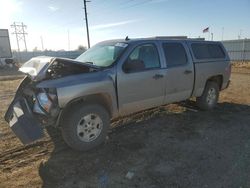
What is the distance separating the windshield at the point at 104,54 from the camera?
5.06 meters

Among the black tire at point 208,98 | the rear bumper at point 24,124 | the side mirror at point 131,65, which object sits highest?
the side mirror at point 131,65

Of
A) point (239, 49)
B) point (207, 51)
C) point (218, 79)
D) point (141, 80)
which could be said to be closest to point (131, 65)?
point (141, 80)

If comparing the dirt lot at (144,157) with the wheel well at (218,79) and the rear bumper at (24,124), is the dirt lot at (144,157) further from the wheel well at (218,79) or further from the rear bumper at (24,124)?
the wheel well at (218,79)

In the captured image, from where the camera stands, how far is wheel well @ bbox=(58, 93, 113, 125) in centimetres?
429

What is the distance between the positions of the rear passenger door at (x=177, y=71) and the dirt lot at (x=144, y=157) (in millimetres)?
689

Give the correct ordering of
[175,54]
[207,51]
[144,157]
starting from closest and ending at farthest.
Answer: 1. [144,157]
2. [175,54]
3. [207,51]

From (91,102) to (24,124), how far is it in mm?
1156

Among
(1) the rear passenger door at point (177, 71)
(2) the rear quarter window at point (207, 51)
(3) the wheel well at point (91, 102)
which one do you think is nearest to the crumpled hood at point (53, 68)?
(3) the wheel well at point (91, 102)

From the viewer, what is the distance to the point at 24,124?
13.9 ft

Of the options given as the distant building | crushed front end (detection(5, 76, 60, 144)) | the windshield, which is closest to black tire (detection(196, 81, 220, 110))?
the windshield

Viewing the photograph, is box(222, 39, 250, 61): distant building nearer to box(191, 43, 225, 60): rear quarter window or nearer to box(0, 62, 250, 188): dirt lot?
box(191, 43, 225, 60): rear quarter window

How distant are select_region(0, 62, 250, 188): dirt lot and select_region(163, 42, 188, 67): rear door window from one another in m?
1.42

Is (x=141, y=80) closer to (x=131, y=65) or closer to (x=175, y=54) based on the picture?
(x=131, y=65)

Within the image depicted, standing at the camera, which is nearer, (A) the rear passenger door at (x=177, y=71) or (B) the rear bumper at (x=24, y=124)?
(B) the rear bumper at (x=24, y=124)
